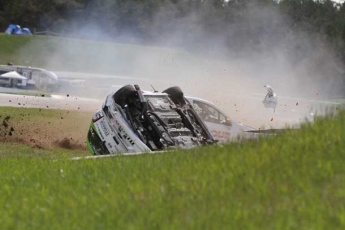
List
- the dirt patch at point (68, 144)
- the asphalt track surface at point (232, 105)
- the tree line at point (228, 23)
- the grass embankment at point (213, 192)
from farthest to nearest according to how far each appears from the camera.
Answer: the tree line at point (228, 23)
the asphalt track surface at point (232, 105)
the dirt patch at point (68, 144)
the grass embankment at point (213, 192)

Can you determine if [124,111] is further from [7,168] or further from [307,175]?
[307,175]

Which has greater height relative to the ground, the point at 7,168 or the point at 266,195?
the point at 266,195

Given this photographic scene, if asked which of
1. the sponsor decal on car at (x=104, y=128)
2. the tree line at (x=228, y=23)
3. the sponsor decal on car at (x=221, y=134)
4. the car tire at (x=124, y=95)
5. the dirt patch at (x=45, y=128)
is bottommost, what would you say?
the dirt patch at (x=45, y=128)

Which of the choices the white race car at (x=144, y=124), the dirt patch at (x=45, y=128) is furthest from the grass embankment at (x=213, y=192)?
the dirt patch at (x=45, y=128)

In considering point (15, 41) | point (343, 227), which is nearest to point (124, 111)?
point (343, 227)

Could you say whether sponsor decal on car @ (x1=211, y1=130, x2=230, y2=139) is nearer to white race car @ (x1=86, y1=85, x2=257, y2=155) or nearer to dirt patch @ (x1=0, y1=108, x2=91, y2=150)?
white race car @ (x1=86, y1=85, x2=257, y2=155)

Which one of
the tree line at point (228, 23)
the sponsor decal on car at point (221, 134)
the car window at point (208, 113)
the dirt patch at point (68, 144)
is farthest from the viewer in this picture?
the tree line at point (228, 23)

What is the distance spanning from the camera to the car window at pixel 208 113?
67.6 feet

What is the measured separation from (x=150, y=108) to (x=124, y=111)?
54 centimetres

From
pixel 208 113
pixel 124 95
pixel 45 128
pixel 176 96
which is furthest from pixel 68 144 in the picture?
pixel 124 95

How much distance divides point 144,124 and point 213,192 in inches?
350

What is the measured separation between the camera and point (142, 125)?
1550 centimetres

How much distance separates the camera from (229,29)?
54094 mm

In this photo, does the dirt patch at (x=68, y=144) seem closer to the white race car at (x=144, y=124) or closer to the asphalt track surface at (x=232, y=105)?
the white race car at (x=144, y=124)
